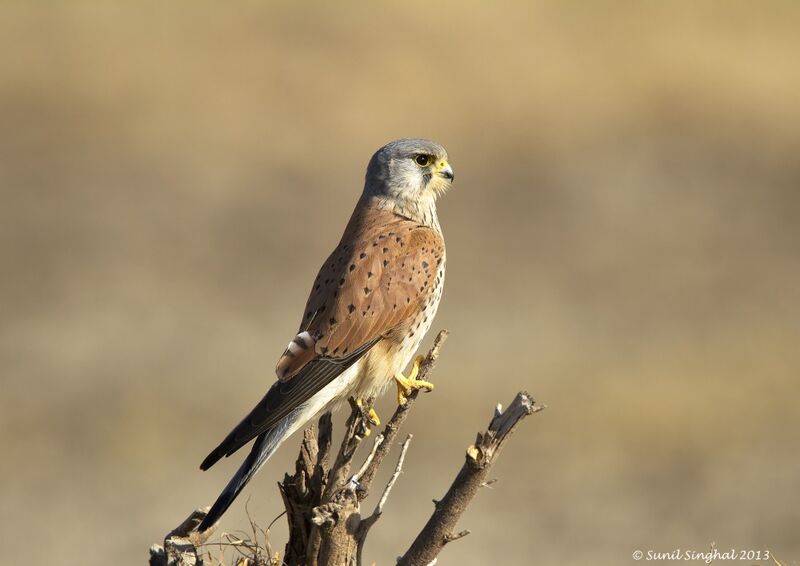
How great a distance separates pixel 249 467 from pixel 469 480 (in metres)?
0.77

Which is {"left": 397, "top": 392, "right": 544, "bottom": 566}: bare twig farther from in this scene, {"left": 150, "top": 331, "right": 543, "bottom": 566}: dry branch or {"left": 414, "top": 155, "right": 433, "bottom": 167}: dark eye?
{"left": 414, "top": 155, "right": 433, "bottom": 167}: dark eye

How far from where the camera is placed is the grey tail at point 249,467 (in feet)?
13.3

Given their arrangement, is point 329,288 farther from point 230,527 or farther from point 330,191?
point 330,191

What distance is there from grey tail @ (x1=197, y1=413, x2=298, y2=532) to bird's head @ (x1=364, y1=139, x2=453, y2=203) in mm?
1106

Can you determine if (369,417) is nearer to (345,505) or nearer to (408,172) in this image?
(345,505)

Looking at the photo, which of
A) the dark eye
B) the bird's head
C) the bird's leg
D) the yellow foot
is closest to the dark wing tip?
the bird's leg

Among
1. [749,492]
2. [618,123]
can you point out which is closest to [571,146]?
[618,123]

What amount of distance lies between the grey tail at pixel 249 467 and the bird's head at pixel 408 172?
111 cm

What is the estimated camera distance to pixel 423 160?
536cm

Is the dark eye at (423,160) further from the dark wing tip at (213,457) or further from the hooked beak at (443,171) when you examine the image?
the dark wing tip at (213,457)

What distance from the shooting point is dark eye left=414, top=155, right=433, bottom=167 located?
17.5 feet

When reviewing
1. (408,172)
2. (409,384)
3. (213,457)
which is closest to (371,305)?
(409,384)

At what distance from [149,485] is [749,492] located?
4.10m

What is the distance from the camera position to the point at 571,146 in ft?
44.5
